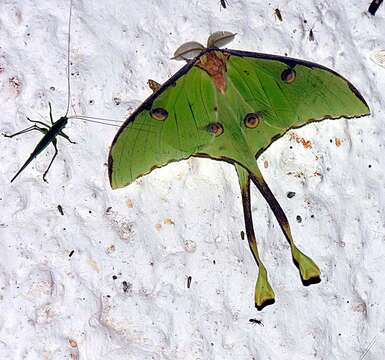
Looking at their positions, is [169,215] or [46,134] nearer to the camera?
[46,134]

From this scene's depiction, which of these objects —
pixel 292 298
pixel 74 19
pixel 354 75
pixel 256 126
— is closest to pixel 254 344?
pixel 292 298

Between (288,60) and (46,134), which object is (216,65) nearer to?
(288,60)

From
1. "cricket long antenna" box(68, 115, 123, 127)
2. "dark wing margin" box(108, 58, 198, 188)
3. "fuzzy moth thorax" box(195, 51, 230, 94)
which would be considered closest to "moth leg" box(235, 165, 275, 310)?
"fuzzy moth thorax" box(195, 51, 230, 94)

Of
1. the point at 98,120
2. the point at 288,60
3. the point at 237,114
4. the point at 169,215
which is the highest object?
the point at 288,60

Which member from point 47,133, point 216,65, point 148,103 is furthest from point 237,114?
point 47,133

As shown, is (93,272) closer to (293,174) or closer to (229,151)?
(229,151)

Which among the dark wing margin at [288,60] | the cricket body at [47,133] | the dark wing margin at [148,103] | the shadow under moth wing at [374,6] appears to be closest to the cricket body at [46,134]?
the cricket body at [47,133]
